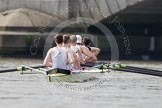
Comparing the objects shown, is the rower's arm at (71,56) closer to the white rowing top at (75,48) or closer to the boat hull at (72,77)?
the boat hull at (72,77)

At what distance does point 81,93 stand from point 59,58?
1.34 meters

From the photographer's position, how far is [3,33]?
5094 cm

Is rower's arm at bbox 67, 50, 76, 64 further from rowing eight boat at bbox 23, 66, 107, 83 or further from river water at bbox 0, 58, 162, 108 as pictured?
river water at bbox 0, 58, 162, 108

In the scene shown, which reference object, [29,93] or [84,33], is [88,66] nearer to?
[29,93]

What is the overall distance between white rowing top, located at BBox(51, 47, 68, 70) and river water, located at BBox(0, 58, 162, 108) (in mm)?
868

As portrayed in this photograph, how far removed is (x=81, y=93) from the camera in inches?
799

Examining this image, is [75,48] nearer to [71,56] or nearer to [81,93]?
[71,56]

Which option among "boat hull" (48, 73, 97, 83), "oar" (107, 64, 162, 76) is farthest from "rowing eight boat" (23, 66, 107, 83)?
"oar" (107, 64, 162, 76)

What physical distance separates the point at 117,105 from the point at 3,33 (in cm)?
3456

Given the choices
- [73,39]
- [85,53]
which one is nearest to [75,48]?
[73,39]

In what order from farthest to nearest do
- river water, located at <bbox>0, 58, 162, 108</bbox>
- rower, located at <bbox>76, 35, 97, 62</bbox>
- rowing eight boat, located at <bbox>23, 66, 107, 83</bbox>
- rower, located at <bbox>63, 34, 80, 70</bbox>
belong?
rower, located at <bbox>76, 35, 97, 62</bbox>, rowing eight boat, located at <bbox>23, 66, 107, 83</bbox>, rower, located at <bbox>63, 34, 80, 70</bbox>, river water, located at <bbox>0, 58, 162, 108</bbox>

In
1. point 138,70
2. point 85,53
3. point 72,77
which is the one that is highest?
point 85,53

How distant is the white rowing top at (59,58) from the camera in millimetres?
20078

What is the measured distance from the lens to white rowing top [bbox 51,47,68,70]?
20.1 meters
